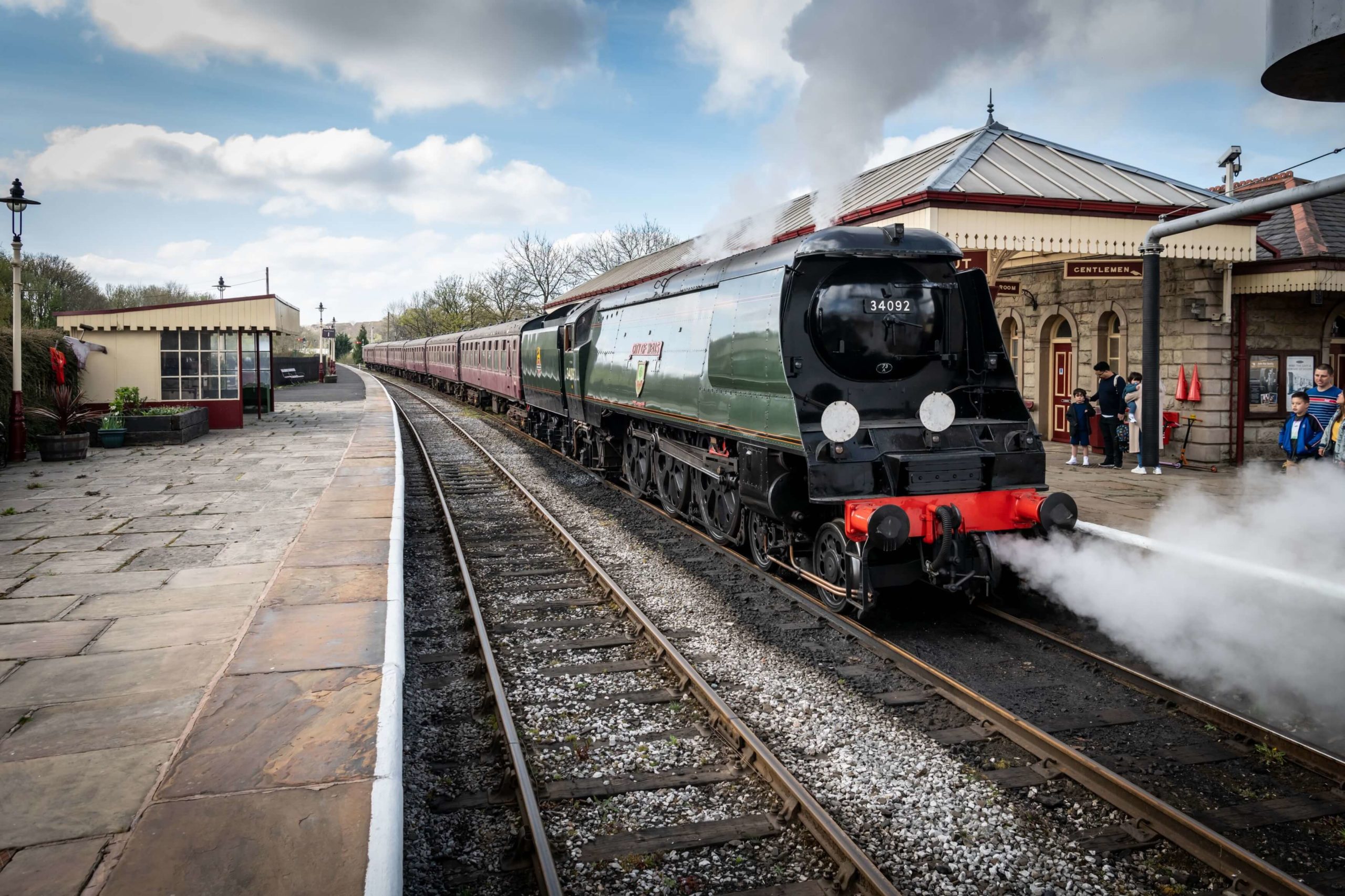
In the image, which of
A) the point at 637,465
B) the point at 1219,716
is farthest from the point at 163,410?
the point at 1219,716

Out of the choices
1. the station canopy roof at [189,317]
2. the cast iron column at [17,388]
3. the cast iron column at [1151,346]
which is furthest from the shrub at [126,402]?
the cast iron column at [1151,346]

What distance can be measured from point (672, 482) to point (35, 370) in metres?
13.4

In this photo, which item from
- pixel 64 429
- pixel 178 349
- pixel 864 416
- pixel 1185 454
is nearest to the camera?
pixel 864 416

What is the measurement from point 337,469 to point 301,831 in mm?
11082

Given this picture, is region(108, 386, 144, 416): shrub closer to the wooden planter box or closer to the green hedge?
the wooden planter box

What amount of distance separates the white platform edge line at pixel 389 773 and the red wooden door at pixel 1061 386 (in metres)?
12.2

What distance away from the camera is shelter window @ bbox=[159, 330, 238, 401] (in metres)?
18.9

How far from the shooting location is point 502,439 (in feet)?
64.2

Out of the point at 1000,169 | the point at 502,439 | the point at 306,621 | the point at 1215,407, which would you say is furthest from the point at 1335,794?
the point at 502,439

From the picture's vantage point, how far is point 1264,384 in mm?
13125

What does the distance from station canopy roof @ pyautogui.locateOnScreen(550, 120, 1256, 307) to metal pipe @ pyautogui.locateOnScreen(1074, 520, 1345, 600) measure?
13.2 ft

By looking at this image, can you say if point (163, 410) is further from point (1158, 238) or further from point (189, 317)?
point (1158, 238)

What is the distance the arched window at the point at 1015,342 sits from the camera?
15.9 m

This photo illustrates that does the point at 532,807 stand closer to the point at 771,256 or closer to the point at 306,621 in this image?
the point at 306,621
